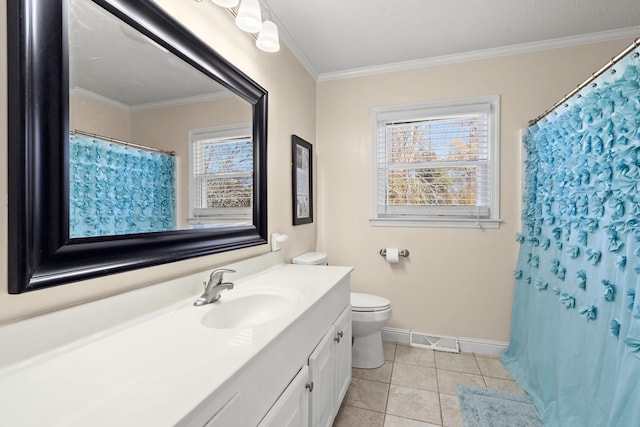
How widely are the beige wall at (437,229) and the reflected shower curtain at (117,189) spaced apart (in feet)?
5.61

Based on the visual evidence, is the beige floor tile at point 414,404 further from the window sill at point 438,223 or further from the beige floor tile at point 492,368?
the window sill at point 438,223

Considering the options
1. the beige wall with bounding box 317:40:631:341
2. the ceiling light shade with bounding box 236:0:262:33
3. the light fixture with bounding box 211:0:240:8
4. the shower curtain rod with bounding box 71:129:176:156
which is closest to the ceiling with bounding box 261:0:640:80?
the beige wall with bounding box 317:40:631:341

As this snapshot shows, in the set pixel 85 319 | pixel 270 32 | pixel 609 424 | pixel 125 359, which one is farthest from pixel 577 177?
pixel 85 319

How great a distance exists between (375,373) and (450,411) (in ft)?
1.76

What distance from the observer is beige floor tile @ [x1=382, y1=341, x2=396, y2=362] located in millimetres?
2336

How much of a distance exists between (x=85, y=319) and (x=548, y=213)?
2325 millimetres

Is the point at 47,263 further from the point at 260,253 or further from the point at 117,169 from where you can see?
the point at 260,253

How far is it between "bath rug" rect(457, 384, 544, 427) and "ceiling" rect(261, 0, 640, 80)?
7.80 feet

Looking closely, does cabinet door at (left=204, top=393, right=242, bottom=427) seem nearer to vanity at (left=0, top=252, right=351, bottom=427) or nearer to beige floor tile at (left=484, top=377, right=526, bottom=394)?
vanity at (left=0, top=252, right=351, bottom=427)

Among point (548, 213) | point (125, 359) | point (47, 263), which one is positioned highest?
point (548, 213)

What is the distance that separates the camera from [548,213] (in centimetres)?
185

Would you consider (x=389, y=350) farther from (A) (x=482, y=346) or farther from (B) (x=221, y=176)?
(B) (x=221, y=176)

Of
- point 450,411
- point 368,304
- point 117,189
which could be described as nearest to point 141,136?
point 117,189

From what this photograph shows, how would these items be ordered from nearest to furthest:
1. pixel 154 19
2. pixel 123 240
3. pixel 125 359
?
pixel 125 359
pixel 123 240
pixel 154 19
